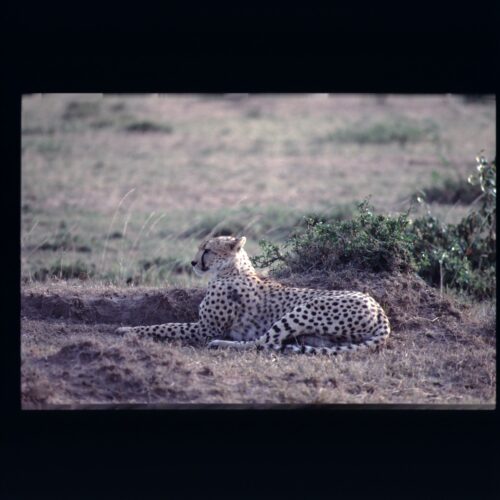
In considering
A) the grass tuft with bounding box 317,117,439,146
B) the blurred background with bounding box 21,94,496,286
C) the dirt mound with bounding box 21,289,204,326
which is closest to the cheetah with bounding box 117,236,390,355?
the dirt mound with bounding box 21,289,204,326

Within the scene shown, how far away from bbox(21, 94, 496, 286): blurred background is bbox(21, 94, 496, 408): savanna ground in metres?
0.04

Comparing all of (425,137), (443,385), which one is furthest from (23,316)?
(425,137)

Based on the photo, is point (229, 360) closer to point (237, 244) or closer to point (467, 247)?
→ point (237, 244)

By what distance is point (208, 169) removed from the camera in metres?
14.3

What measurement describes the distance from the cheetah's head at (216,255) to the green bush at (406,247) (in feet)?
2.14

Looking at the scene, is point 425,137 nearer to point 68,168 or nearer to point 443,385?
point 68,168

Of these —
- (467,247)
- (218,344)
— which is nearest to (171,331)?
(218,344)

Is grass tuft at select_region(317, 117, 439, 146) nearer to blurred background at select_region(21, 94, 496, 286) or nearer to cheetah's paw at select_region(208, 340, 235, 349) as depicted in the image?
blurred background at select_region(21, 94, 496, 286)

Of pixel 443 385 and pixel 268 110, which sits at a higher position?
pixel 268 110

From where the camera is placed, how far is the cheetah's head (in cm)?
710

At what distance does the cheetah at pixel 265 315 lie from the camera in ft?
21.7

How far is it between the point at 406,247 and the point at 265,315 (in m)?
1.35
